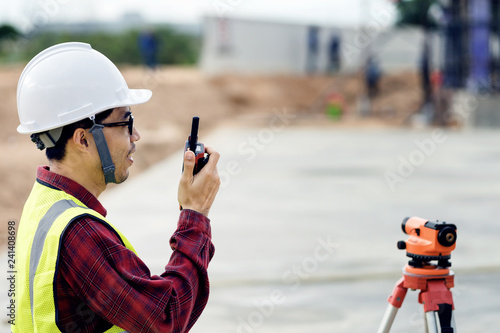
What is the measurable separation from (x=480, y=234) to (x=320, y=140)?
42.1ft

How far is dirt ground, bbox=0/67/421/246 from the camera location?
2167 cm

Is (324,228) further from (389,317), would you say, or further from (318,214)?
(389,317)

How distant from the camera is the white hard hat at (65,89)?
2.13 meters

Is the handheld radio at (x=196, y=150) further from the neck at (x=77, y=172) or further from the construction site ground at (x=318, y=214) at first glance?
the construction site ground at (x=318, y=214)

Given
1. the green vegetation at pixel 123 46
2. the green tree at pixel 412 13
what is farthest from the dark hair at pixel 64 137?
the green vegetation at pixel 123 46

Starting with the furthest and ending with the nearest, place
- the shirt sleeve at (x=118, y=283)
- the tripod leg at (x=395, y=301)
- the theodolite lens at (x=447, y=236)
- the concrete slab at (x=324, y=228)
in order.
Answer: the concrete slab at (x=324, y=228), the tripod leg at (x=395, y=301), the theodolite lens at (x=447, y=236), the shirt sleeve at (x=118, y=283)

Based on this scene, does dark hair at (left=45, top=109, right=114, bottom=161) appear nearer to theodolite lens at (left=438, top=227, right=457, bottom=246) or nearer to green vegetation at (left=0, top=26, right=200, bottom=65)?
theodolite lens at (left=438, top=227, right=457, bottom=246)

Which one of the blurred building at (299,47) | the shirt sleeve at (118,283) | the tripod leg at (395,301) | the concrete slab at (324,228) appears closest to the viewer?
the shirt sleeve at (118,283)

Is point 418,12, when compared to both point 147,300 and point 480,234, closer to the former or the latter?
point 480,234

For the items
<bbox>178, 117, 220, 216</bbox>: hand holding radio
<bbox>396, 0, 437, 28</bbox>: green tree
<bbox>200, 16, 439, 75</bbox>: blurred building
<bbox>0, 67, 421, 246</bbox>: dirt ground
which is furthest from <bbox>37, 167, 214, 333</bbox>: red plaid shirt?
<bbox>200, 16, 439, 75</bbox>: blurred building

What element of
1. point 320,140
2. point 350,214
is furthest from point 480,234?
point 320,140

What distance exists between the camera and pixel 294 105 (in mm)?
37312

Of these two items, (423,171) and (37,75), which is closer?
(37,75)

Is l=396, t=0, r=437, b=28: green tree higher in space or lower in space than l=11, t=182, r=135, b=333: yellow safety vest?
higher
